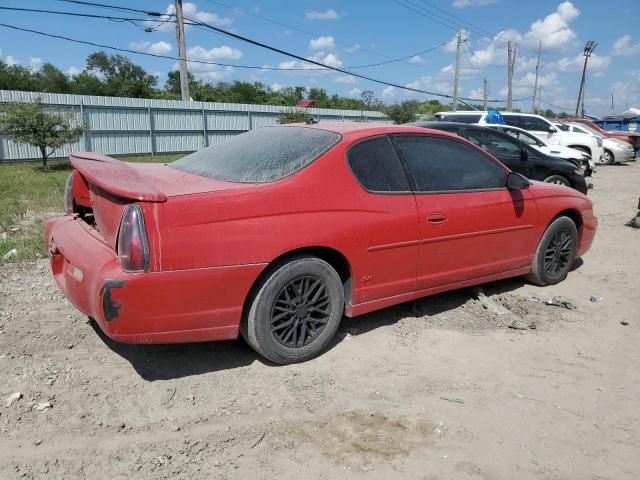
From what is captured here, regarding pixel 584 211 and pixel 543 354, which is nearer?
pixel 543 354

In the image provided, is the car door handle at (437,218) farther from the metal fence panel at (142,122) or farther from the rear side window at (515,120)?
the rear side window at (515,120)

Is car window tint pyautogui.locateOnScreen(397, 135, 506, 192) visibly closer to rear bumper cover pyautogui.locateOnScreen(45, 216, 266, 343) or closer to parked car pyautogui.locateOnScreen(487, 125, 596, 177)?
rear bumper cover pyautogui.locateOnScreen(45, 216, 266, 343)

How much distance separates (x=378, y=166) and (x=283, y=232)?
39.0 inches

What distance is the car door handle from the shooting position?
396 centimetres

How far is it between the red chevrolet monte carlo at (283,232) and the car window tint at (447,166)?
12 mm

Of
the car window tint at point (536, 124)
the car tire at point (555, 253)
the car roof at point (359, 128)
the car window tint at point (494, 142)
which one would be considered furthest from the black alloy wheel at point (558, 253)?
the car window tint at point (536, 124)

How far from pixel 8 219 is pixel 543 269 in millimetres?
6646

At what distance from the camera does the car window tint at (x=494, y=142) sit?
9.71 metres

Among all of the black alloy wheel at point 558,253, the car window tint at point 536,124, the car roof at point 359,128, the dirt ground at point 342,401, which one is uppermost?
the car window tint at point 536,124

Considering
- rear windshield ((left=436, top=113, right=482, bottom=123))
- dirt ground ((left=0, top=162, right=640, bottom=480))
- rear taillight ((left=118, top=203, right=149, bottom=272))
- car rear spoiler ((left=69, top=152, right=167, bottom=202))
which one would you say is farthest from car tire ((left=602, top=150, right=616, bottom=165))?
rear taillight ((left=118, top=203, right=149, bottom=272))

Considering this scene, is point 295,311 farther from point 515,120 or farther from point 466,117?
point 515,120

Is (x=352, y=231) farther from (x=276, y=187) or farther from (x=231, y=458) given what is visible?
(x=231, y=458)

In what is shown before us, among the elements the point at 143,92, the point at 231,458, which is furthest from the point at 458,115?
the point at 143,92

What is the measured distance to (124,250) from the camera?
2842 mm
